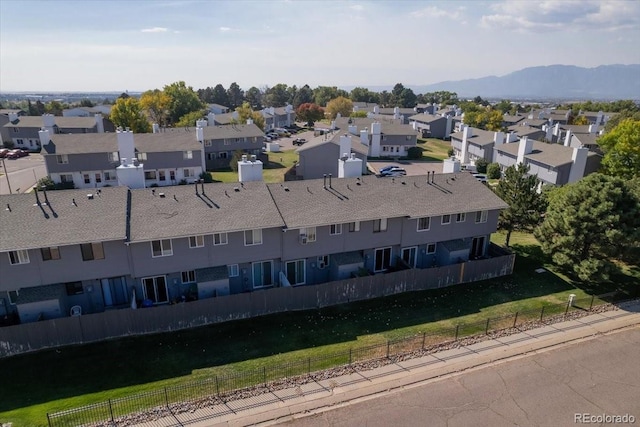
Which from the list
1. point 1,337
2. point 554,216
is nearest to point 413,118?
point 554,216

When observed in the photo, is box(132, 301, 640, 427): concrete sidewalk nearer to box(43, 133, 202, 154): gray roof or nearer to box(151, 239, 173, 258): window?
box(151, 239, 173, 258): window

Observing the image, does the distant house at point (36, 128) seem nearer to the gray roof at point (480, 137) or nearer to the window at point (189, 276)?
the window at point (189, 276)

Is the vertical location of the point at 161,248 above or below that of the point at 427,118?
below

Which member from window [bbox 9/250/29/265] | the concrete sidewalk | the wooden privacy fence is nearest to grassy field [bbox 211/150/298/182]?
the wooden privacy fence

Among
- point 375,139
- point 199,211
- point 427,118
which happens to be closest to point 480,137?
point 375,139

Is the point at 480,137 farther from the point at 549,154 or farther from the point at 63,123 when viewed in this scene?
the point at 63,123

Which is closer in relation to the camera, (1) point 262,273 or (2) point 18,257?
(2) point 18,257
